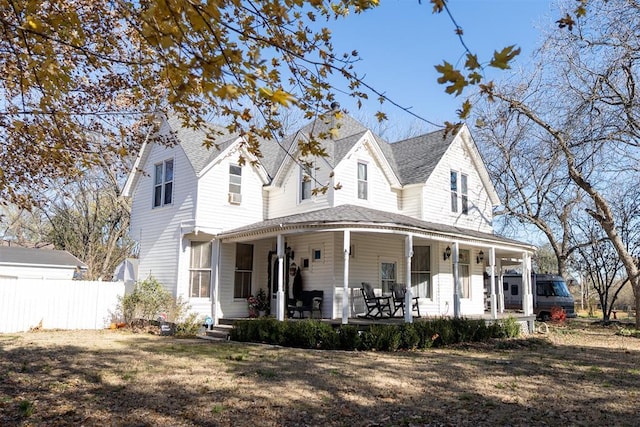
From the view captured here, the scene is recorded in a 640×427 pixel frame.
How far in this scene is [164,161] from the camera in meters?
17.9

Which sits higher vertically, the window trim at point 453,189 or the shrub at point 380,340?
the window trim at point 453,189

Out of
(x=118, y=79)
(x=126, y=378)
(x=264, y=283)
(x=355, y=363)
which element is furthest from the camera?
(x=264, y=283)

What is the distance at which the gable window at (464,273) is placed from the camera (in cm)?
1878

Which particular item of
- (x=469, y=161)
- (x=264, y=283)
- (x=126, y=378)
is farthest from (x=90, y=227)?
(x=126, y=378)

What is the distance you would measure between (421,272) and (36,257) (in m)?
21.6

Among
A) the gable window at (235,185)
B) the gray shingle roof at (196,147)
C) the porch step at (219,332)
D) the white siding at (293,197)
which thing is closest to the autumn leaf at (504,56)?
the porch step at (219,332)

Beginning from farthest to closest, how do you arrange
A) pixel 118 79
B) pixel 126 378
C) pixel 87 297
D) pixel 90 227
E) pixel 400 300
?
pixel 90 227, pixel 87 297, pixel 400 300, pixel 118 79, pixel 126 378

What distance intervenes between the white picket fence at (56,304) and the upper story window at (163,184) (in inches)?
125

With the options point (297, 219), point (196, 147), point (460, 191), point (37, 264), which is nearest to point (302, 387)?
point (297, 219)

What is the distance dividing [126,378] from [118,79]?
4.91m

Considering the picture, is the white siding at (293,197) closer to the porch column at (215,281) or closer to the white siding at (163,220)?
Answer: the porch column at (215,281)

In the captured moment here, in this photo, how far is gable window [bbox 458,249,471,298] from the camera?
739 inches

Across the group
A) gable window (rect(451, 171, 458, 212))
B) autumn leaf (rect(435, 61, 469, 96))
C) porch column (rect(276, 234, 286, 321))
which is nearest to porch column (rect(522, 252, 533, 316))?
gable window (rect(451, 171, 458, 212))

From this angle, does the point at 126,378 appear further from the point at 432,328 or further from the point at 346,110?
the point at 432,328
